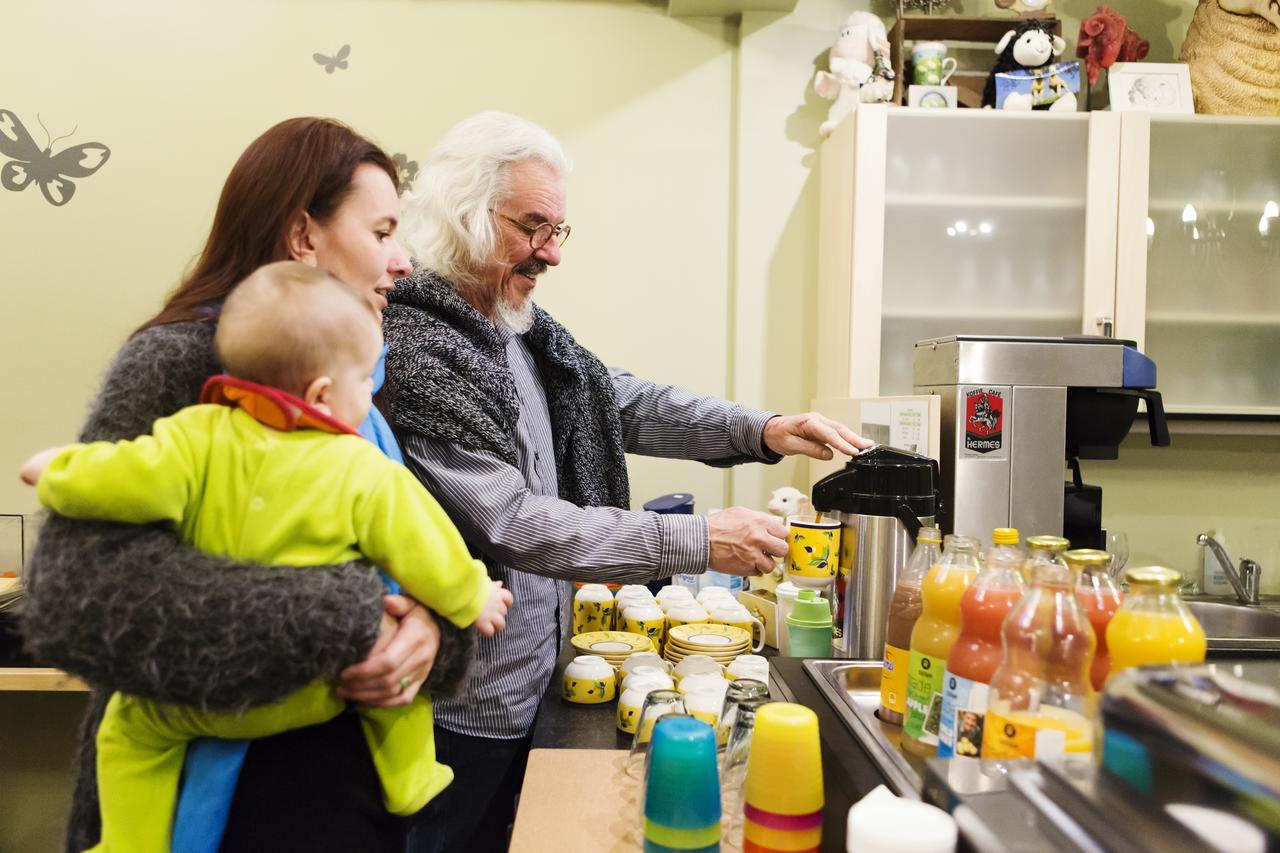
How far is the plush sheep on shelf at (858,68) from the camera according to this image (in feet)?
8.71

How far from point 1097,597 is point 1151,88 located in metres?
2.40

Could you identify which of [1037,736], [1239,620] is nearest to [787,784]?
[1037,736]

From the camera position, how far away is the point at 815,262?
294 centimetres

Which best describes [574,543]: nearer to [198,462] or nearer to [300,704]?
[300,704]

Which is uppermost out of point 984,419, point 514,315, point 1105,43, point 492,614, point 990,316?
point 1105,43

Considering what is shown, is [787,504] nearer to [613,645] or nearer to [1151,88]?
[613,645]

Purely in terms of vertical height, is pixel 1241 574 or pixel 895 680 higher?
pixel 895 680

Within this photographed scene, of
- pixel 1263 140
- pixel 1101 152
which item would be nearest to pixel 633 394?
pixel 1101 152

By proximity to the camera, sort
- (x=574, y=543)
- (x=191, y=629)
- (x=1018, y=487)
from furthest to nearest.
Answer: (x=1018, y=487) → (x=574, y=543) → (x=191, y=629)

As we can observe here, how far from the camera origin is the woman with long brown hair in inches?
34.6

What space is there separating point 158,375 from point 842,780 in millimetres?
849

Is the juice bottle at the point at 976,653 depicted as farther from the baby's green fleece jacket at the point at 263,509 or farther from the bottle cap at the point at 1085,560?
the baby's green fleece jacket at the point at 263,509

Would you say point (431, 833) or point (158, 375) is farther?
point (431, 833)

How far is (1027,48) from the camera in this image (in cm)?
258
